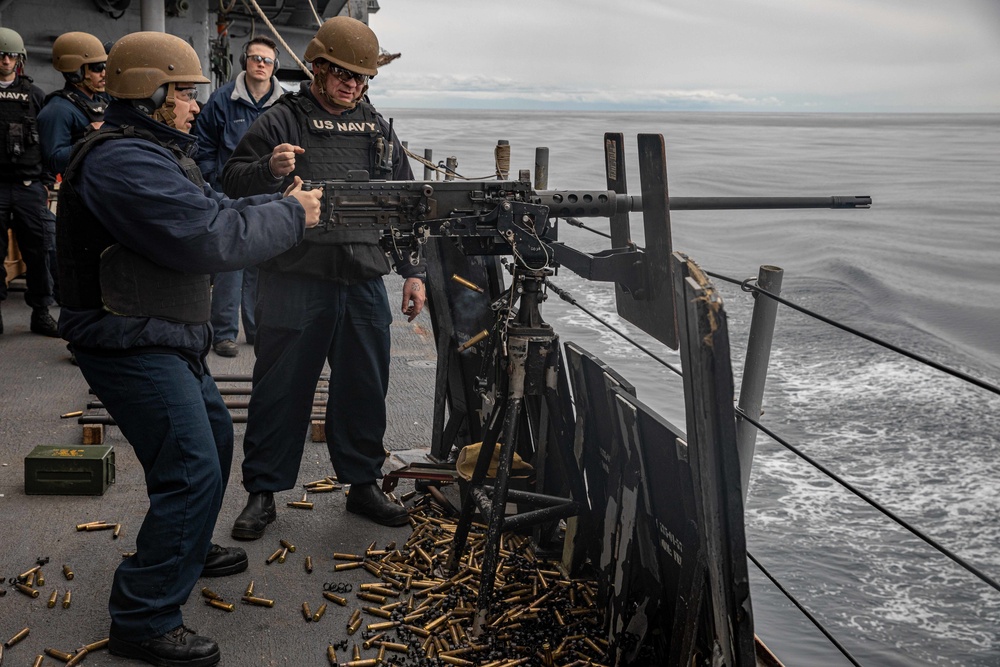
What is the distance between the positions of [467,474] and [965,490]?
36.9 feet

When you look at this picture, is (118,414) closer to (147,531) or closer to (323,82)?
(147,531)

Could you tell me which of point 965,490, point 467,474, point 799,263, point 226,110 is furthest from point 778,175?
point 467,474

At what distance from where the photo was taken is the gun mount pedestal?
141 inches

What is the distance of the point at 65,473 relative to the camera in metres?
4.71

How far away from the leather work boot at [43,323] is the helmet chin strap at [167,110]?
516 centimetres

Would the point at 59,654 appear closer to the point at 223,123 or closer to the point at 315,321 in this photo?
the point at 315,321

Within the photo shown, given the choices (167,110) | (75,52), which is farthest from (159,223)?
(75,52)

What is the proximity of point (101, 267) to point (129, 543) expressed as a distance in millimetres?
1601

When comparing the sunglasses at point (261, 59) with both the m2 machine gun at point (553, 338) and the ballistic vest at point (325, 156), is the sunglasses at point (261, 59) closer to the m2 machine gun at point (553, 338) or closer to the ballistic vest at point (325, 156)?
the ballistic vest at point (325, 156)

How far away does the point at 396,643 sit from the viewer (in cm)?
352

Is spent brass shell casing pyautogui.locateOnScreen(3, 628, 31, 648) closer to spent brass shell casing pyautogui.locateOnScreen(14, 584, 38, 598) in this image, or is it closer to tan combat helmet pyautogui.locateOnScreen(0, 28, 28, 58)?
spent brass shell casing pyautogui.locateOnScreen(14, 584, 38, 598)

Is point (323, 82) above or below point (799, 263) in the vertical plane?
above

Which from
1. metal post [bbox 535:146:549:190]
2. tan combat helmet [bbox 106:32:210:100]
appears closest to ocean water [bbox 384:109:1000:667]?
metal post [bbox 535:146:549:190]

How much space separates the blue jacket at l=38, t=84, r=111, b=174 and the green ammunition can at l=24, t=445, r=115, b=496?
3.00 metres
